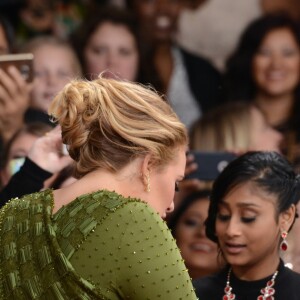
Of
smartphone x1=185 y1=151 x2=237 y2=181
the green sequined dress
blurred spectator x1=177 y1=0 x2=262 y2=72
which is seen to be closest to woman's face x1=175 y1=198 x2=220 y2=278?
smartphone x1=185 y1=151 x2=237 y2=181

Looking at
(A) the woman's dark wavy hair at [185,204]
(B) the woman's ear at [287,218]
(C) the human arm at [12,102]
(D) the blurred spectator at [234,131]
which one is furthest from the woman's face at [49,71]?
(B) the woman's ear at [287,218]

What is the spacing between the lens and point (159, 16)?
5098 millimetres

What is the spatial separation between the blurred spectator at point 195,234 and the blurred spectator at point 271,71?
1082 millimetres

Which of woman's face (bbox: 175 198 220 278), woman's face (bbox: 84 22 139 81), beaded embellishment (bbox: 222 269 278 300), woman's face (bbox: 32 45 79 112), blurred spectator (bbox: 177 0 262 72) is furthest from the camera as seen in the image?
blurred spectator (bbox: 177 0 262 72)

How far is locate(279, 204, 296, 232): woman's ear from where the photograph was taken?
2703 millimetres

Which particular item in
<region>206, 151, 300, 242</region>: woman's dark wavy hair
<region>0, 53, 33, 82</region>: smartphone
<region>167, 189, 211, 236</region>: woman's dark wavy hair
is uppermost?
<region>0, 53, 33, 82</region>: smartphone

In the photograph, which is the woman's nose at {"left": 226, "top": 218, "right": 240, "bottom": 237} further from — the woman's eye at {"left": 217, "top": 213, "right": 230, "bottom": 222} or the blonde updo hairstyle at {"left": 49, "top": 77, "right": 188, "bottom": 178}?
the blonde updo hairstyle at {"left": 49, "top": 77, "right": 188, "bottom": 178}

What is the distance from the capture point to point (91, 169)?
204 centimetres

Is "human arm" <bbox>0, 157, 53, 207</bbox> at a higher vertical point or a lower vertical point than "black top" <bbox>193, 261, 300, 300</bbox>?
higher

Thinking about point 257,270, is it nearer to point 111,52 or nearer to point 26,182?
point 26,182

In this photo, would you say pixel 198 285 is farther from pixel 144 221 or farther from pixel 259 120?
pixel 259 120

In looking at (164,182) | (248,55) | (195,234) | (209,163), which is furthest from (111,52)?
(164,182)

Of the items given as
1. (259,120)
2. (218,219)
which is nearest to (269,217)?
(218,219)

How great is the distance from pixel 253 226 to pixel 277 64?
2319 mm
